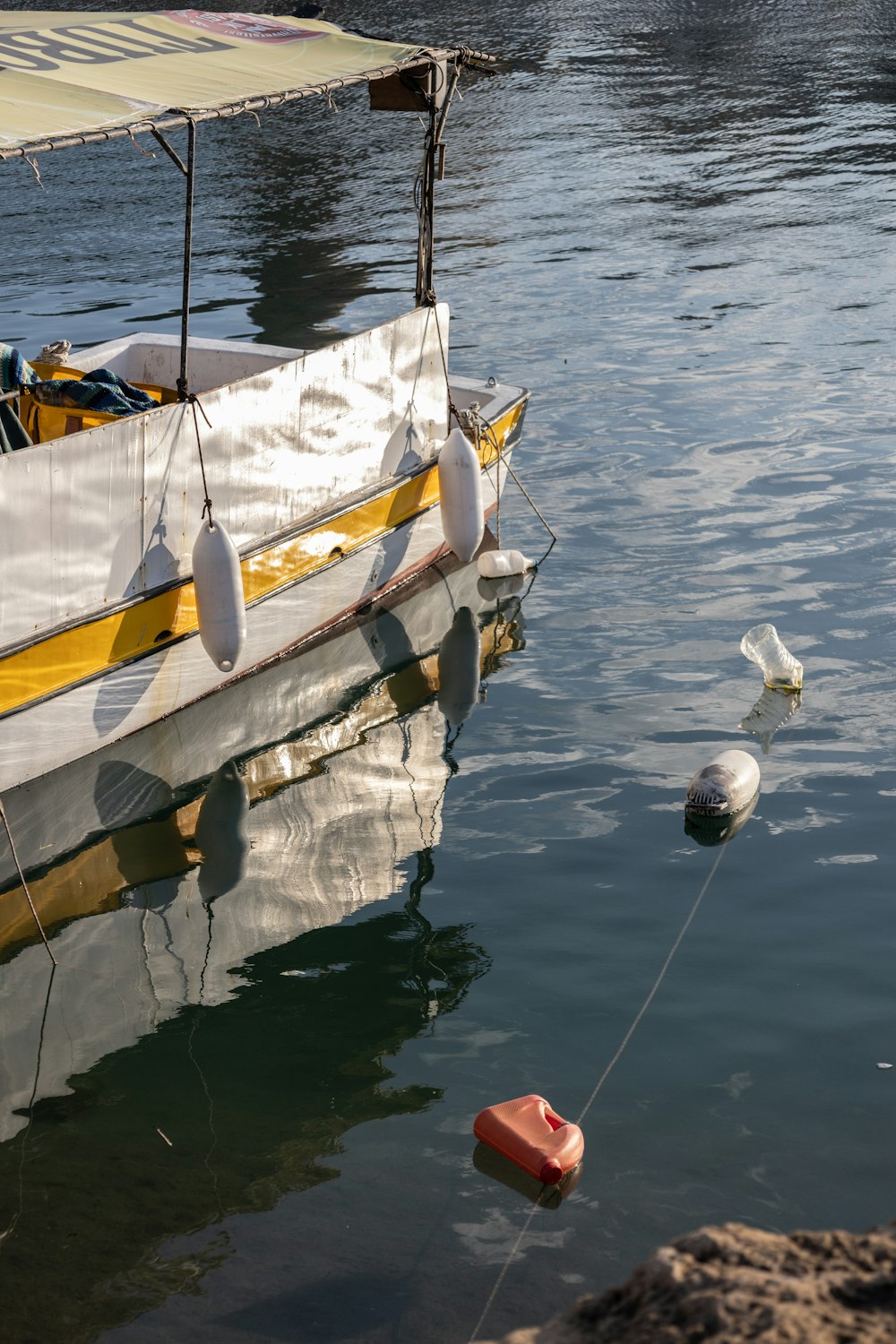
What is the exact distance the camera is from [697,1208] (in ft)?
15.0

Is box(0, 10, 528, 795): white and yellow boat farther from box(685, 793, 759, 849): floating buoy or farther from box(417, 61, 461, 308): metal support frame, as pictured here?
box(685, 793, 759, 849): floating buoy

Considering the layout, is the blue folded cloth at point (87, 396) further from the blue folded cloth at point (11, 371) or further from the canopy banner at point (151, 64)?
the canopy banner at point (151, 64)

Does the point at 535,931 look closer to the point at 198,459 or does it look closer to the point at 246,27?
the point at 198,459

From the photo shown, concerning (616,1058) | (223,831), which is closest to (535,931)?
(616,1058)

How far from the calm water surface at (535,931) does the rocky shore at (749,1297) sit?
1.80 meters

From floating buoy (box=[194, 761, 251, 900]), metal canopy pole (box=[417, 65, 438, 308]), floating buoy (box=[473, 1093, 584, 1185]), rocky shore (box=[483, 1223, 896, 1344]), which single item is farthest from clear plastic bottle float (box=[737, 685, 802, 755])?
rocky shore (box=[483, 1223, 896, 1344])

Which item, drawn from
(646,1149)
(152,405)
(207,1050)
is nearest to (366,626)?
(152,405)

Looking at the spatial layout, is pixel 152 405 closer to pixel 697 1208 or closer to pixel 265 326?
pixel 697 1208

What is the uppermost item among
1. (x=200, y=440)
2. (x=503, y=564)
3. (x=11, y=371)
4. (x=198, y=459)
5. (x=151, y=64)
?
(x=151, y=64)

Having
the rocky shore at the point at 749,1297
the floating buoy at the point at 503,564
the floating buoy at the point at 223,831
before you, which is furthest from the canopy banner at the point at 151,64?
the rocky shore at the point at 749,1297

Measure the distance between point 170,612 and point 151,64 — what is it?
316cm

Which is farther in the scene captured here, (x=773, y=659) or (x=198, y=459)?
(x=773, y=659)

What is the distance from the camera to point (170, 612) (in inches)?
293

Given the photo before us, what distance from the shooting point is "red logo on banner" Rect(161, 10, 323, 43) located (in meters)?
9.10
